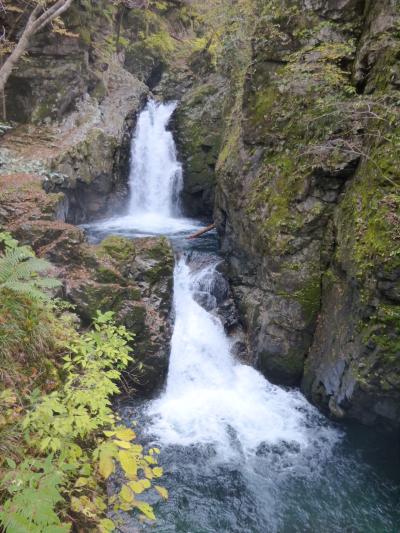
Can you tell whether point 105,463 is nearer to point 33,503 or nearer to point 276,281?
point 33,503

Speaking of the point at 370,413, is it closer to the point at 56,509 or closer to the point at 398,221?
Answer: the point at 398,221

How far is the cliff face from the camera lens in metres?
6.16

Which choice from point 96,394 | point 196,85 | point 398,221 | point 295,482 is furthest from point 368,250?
point 196,85

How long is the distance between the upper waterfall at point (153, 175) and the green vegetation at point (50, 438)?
1326cm

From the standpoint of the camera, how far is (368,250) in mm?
6188

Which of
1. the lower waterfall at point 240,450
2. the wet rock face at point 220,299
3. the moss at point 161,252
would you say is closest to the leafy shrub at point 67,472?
the lower waterfall at point 240,450

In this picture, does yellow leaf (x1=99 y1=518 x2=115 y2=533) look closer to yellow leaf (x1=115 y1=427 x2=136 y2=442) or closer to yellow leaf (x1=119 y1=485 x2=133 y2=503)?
yellow leaf (x1=119 y1=485 x2=133 y2=503)

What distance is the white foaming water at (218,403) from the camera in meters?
7.28

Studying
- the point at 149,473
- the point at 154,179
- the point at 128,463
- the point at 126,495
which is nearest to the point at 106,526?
the point at 126,495

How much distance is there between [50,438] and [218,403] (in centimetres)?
630

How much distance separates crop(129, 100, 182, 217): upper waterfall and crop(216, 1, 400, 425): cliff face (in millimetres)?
7177

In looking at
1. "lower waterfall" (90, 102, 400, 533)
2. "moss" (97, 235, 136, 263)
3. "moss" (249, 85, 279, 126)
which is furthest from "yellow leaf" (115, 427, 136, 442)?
"moss" (249, 85, 279, 126)

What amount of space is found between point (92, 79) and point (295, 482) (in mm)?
16546

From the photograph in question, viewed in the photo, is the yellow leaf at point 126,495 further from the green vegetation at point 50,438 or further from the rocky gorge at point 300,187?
the rocky gorge at point 300,187
